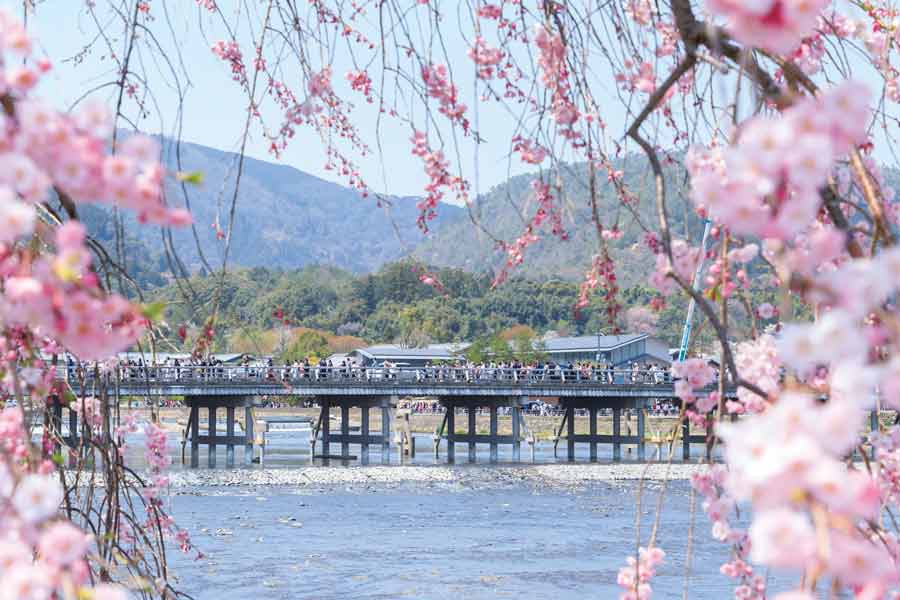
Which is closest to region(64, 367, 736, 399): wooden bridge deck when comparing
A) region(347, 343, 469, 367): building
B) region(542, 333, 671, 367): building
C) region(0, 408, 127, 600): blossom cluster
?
region(542, 333, 671, 367): building

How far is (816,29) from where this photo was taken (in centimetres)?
310

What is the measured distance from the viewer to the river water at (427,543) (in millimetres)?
14062

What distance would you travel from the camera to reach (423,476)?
98.6ft

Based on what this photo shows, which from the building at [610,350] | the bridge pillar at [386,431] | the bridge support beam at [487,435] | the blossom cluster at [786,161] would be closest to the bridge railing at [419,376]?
the bridge pillar at [386,431]

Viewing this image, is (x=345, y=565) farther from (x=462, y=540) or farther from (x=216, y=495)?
(x=216, y=495)

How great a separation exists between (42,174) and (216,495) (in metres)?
24.9

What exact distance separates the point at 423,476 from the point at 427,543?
1222 cm

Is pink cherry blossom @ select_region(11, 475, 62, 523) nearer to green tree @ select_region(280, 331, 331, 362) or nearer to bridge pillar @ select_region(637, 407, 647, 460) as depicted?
bridge pillar @ select_region(637, 407, 647, 460)

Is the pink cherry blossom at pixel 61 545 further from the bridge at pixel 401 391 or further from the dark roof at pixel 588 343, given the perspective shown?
the dark roof at pixel 588 343

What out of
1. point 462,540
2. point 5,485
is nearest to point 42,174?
point 5,485

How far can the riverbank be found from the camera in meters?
28.4

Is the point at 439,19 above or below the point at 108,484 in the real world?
above

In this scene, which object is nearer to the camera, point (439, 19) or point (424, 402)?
point (439, 19)

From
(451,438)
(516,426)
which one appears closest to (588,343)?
(516,426)
